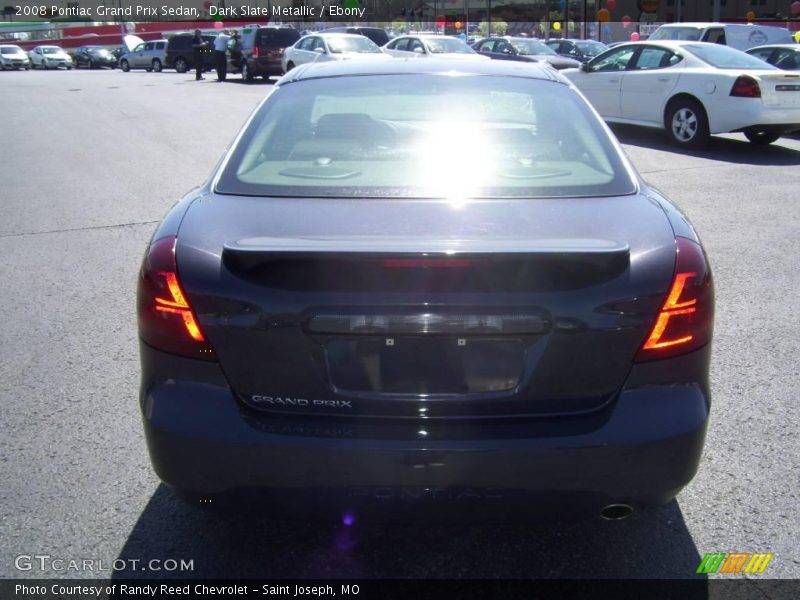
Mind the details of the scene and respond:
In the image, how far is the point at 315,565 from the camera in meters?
2.79

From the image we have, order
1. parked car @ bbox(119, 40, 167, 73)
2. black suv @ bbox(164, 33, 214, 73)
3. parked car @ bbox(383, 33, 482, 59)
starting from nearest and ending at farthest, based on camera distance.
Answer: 1. parked car @ bbox(383, 33, 482, 59)
2. black suv @ bbox(164, 33, 214, 73)
3. parked car @ bbox(119, 40, 167, 73)

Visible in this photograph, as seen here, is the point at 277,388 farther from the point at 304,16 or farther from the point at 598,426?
the point at 304,16

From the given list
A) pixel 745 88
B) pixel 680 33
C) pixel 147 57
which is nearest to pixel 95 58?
pixel 147 57

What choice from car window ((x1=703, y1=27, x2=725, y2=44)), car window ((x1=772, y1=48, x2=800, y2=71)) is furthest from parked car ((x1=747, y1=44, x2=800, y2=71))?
car window ((x1=703, y1=27, x2=725, y2=44))

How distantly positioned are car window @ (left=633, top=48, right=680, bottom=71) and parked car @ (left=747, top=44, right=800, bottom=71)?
9.35 feet

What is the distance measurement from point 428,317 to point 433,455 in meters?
0.39

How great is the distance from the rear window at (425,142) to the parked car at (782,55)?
41.8 ft

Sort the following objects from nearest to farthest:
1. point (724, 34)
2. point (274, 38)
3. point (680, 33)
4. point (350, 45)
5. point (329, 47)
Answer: point (680, 33), point (724, 34), point (329, 47), point (350, 45), point (274, 38)

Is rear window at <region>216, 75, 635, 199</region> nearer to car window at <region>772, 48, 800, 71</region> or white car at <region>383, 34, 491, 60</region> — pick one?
car window at <region>772, 48, 800, 71</region>

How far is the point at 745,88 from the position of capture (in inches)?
447

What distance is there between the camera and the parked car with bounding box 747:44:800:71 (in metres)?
14.6

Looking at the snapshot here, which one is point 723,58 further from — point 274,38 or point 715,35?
point 274,38

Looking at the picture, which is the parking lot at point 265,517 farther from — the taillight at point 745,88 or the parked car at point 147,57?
the parked car at point 147,57

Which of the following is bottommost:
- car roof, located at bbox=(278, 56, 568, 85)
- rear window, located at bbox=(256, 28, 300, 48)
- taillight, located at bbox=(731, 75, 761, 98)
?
taillight, located at bbox=(731, 75, 761, 98)
